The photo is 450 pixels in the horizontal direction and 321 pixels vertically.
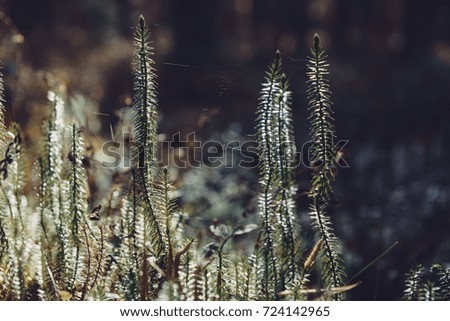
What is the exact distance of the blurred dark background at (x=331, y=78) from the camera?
2.93m

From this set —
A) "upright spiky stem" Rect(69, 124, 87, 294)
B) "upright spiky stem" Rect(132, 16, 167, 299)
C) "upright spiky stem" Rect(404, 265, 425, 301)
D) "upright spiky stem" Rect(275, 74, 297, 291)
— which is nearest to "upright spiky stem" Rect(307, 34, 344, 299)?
"upright spiky stem" Rect(275, 74, 297, 291)

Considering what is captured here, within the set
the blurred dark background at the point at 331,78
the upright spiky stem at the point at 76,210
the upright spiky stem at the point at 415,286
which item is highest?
the blurred dark background at the point at 331,78

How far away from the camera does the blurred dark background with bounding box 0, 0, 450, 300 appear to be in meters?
2.93

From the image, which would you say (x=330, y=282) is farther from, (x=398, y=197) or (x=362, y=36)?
(x=362, y=36)

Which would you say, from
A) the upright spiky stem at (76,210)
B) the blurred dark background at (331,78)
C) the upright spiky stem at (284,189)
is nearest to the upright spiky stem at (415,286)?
the blurred dark background at (331,78)

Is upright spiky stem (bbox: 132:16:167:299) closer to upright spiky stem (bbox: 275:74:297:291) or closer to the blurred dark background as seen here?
the blurred dark background

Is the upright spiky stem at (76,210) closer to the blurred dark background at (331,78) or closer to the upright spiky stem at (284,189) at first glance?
the blurred dark background at (331,78)

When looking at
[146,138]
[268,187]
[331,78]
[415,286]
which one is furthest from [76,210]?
[331,78]

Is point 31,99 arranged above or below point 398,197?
above

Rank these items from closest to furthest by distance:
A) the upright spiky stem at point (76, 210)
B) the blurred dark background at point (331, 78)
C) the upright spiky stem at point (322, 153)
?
the upright spiky stem at point (322, 153) → the upright spiky stem at point (76, 210) → the blurred dark background at point (331, 78)

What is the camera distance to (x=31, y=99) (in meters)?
4.96

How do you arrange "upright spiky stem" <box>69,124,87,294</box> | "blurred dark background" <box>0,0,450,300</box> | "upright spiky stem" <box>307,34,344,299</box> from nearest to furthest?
1. "upright spiky stem" <box>307,34,344,299</box>
2. "upright spiky stem" <box>69,124,87,294</box>
3. "blurred dark background" <box>0,0,450,300</box>

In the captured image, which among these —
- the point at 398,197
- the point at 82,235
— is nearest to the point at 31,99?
the point at 398,197
